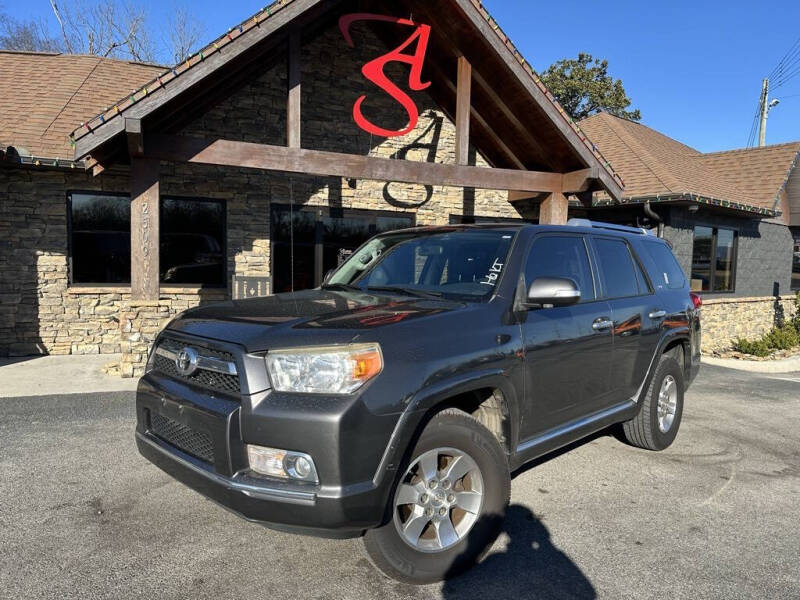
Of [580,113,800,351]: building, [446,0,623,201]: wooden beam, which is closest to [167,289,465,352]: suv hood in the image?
[446,0,623,201]: wooden beam

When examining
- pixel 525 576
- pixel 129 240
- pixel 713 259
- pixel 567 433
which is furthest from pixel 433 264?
pixel 713 259

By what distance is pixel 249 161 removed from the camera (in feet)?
26.2

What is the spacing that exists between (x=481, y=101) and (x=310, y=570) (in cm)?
954

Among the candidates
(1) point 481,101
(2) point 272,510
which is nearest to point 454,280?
(2) point 272,510

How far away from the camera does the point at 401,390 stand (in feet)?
8.73

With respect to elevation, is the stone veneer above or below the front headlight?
below

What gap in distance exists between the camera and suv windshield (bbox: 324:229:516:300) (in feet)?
11.9

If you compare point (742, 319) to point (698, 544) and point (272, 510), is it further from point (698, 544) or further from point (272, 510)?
point (272, 510)

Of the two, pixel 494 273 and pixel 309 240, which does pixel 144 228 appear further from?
pixel 494 273

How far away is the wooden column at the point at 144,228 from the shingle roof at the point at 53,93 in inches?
72.3

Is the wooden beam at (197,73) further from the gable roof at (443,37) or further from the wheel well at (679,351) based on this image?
the wheel well at (679,351)

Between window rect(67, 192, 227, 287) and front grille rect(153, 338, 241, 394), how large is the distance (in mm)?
7210

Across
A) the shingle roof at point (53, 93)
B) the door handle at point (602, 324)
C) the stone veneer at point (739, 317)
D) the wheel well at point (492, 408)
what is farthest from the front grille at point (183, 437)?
the stone veneer at point (739, 317)

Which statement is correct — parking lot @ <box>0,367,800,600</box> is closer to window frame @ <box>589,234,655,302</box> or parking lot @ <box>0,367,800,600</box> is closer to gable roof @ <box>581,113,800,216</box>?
window frame @ <box>589,234,655,302</box>
